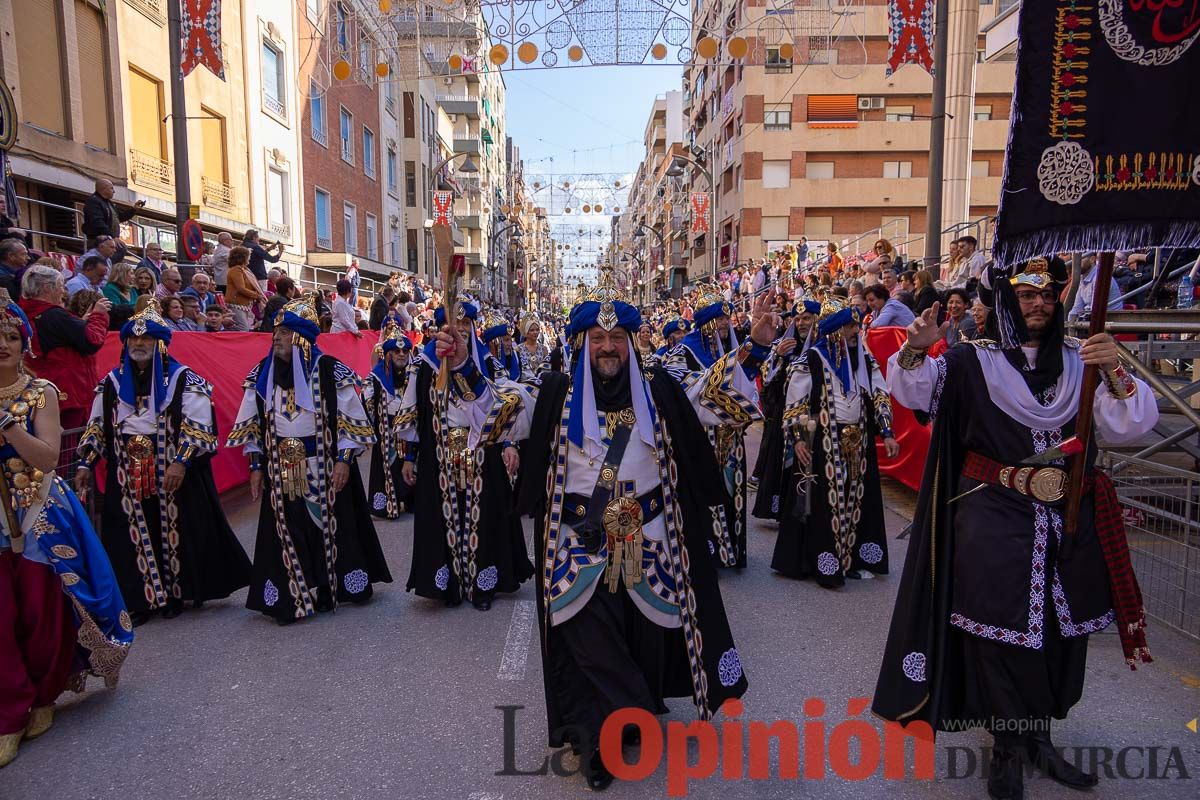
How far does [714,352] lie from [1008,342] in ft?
13.0

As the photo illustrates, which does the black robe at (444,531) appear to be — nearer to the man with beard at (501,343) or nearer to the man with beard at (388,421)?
the man with beard at (501,343)

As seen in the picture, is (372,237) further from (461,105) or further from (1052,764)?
(1052,764)

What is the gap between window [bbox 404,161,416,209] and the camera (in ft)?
130

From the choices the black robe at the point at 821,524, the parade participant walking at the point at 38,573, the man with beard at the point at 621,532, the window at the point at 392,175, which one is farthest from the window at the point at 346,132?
the man with beard at the point at 621,532

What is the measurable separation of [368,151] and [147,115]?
1533 cm

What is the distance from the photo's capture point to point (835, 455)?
613 centimetres

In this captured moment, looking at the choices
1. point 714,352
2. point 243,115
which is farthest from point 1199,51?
point 243,115

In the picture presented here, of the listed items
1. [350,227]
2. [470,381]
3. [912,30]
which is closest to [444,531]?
[470,381]

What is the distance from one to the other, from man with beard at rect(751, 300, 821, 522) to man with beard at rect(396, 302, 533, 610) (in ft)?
6.86

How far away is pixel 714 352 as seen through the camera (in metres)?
7.28

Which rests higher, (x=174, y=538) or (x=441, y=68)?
(x=441, y=68)

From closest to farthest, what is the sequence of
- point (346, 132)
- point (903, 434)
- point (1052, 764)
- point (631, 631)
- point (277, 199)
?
point (1052, 764)
point (631, 631)
point (903, 434)
point (277, 199)
point (346, 132)

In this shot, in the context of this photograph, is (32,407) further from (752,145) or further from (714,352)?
(752,145)

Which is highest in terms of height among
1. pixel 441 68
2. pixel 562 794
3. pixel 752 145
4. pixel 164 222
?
pixel 752 145
